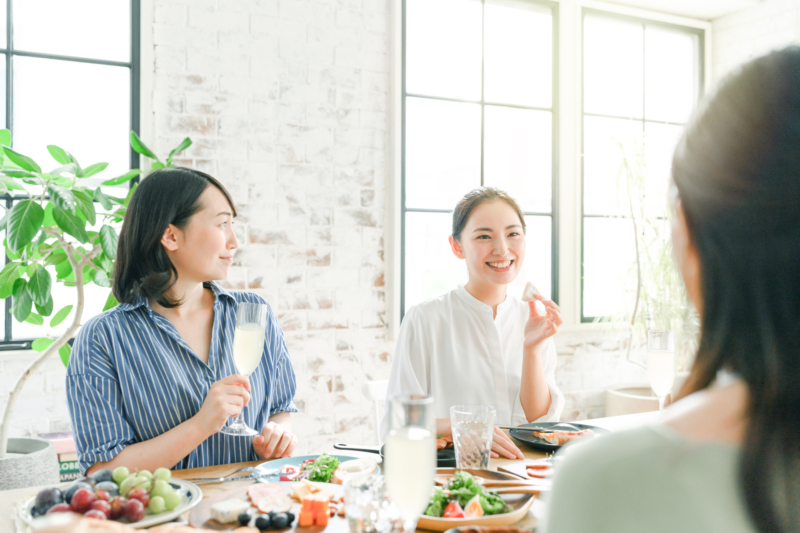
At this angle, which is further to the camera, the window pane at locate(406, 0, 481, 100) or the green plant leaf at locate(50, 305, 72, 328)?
the window pane at locate(406, 0, 481, 100)

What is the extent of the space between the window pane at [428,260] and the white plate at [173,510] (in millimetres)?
2392

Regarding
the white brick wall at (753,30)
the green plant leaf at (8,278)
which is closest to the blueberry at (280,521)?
the green plant leaf at (8,278)

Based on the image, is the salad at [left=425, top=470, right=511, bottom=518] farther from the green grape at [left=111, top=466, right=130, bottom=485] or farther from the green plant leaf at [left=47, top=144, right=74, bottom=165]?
the green plant leaf at [left=47, top=144, right=74, bottom=165]

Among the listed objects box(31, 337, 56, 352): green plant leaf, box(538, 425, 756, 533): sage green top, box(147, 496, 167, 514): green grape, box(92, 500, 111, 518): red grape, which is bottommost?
box(147, 496, 167, 514): green grape

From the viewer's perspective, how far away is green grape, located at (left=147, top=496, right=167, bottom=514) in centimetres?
89

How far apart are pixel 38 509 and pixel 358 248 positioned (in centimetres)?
236

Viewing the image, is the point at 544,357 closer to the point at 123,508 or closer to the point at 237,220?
the point at 123,508

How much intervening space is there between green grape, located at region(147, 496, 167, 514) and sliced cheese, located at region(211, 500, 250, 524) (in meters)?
0.08

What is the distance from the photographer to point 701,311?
1.52ft

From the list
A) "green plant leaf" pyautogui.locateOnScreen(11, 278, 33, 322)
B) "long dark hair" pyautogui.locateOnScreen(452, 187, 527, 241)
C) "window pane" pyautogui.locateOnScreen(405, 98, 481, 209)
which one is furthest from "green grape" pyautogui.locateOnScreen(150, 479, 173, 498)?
"window pane" pyautogui.locateOnScreen(405, 98, 481, 209)

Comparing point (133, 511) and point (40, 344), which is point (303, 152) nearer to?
point (40, 344)

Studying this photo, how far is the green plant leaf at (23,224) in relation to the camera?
74.9 inches

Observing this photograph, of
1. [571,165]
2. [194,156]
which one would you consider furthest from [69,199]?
[571,165]

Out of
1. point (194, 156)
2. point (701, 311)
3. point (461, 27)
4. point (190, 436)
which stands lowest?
point (190, 436)
